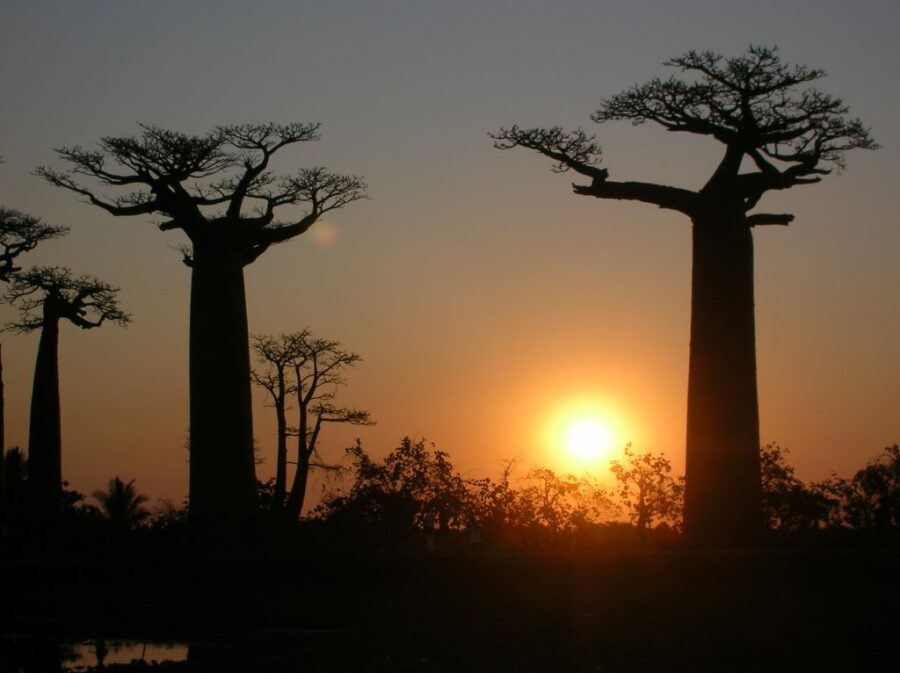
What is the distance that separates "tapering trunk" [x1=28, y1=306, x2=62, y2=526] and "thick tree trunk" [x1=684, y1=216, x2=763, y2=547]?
13.5 metres

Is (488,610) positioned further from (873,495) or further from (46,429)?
(46,429)

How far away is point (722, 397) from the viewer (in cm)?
1421

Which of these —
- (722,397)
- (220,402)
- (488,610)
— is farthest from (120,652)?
(722,397)

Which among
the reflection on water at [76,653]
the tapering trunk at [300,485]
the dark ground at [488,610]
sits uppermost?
the tapering trunk at [300,485]

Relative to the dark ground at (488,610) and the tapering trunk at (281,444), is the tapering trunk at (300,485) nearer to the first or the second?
the tapering trunk at (281,444)

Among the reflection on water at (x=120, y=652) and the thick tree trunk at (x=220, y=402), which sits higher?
the thick tree trunk at (x=220, y=402)

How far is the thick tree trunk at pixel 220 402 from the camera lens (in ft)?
54.0

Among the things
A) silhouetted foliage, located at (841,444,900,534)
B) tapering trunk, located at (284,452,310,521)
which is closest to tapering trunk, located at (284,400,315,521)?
tapering trunk, located at (284,452,310,521)

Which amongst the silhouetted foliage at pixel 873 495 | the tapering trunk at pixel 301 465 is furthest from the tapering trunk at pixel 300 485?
the silhouetted foliage at pixel 873 495

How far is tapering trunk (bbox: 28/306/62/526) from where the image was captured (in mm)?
23875

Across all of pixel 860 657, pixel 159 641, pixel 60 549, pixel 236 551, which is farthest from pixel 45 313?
pixel 860 657

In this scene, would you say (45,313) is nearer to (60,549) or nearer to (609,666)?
(60,549)

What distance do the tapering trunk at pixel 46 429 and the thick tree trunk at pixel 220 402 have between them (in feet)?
25.8

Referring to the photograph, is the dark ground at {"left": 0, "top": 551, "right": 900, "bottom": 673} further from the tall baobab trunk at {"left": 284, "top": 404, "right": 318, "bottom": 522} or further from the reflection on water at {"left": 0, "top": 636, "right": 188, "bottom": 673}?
the tall baobab trunk at {"left": 284, "top": 404, "right": 318, "bottom": 522}
